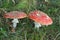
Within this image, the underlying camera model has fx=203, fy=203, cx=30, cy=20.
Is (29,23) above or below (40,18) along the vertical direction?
below

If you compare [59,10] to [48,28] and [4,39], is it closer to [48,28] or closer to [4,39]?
[48,28]

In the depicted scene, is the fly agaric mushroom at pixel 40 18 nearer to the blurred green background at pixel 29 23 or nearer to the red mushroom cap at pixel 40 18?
the red mushroom cap at pixel 40 18

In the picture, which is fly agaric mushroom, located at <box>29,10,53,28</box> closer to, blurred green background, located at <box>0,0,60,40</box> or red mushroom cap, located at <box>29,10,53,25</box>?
red mushroom cap, located at <box>29,10,53,25</box>

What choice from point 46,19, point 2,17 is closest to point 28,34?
point 46,19

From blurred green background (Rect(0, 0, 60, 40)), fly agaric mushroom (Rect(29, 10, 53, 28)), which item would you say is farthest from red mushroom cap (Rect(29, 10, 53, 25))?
blurred green background (Rect(0, 0, 60, 40))

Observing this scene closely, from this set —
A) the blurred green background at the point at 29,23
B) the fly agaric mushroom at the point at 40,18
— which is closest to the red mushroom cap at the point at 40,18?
the fly agaric mushroom at the point at 40,18

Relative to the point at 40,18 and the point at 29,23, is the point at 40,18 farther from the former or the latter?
the point at 29,23

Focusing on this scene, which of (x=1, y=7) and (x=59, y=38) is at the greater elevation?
(x=1, y=7)

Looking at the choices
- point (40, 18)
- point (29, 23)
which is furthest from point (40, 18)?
point (29, 23)

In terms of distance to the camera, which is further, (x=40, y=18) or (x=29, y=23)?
(x=29, y=23)
